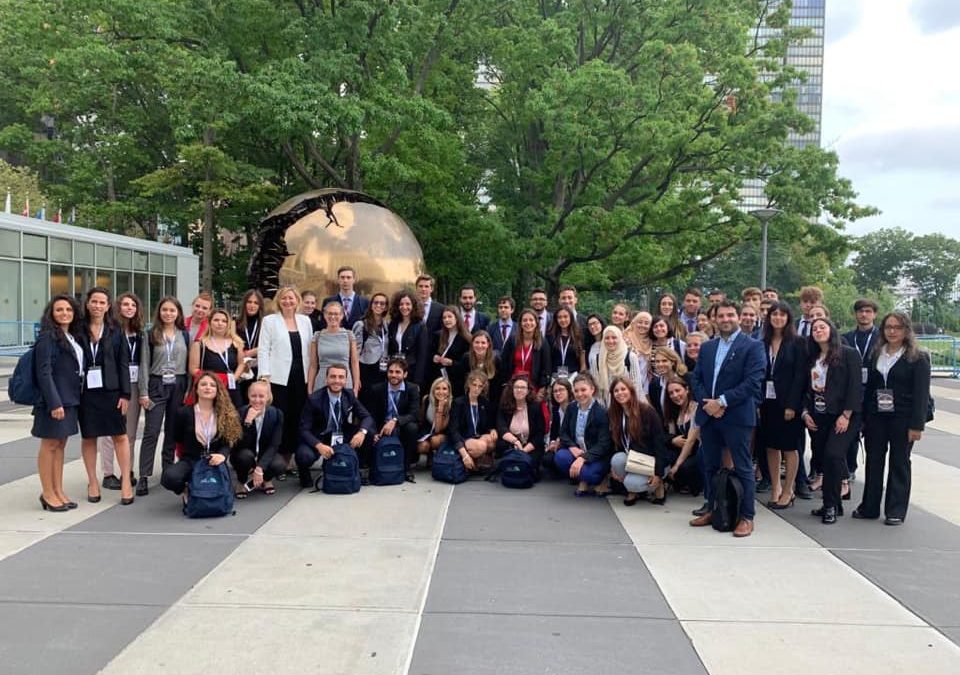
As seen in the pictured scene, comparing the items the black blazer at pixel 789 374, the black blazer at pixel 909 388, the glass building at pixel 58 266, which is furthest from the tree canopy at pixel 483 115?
the black blazer at pixel 909 388

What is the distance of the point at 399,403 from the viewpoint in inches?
307

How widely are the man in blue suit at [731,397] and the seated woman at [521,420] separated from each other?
1789 mm

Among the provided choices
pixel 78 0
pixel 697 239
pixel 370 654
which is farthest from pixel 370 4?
pixel 370 654

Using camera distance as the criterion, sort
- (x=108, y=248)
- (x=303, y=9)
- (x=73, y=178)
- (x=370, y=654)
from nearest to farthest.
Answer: (x=370, y=654) < (x=303, y=9) < (x=108, y=248) < (x=73, y=178)

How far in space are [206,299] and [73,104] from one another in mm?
20330

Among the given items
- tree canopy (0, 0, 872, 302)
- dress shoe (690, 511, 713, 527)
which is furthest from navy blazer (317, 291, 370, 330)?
tree canopy (0, 0, 872, 302)

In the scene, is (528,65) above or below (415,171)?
above

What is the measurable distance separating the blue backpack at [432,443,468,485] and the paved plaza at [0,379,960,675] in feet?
1.62

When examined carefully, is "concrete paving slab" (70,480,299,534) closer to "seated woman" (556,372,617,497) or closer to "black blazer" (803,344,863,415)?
"seated woman" (556,372,617,497)

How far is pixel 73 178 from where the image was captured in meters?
26.3

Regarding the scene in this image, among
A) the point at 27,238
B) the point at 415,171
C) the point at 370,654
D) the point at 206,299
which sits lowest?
the point at 370,654

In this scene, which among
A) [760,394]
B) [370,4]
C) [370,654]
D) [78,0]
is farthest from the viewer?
[78,0]

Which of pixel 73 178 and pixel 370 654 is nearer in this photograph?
pixel 370 654

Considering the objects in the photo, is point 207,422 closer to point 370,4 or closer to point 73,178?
point 370,4
